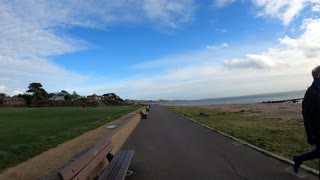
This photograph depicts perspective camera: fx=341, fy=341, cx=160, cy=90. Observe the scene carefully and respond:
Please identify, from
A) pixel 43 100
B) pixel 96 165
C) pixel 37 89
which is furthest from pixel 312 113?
pixel 37 89

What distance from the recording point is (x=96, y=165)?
6090mm

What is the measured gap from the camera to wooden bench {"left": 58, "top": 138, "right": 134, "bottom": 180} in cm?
464

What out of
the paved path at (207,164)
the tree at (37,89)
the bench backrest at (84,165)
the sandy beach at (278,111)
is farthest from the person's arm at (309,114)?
the tree at (37,89)

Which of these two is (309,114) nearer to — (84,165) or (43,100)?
(84,165)

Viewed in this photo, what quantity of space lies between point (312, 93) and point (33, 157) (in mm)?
6686

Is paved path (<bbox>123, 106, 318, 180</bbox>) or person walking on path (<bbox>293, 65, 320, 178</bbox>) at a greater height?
person walking on path (<bbox>293, 65, 320, 178</bbox>)

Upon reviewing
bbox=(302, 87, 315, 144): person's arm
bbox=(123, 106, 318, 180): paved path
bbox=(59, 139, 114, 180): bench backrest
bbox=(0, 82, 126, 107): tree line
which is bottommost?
bbox=(123, 106, 318, 180): paved path

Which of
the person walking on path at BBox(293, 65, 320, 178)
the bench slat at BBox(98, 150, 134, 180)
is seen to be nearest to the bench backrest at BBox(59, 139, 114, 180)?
the bench slat at BBox(98, 150, 134, 180)

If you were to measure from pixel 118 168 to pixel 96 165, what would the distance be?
0.62 metres

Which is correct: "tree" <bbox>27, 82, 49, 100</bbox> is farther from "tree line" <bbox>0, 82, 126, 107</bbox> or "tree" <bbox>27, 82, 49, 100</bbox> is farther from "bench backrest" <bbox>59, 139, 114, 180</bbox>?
"bench backrest" <bbox>59, 139, 114, 180</bbox>

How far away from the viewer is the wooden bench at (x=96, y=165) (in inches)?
183

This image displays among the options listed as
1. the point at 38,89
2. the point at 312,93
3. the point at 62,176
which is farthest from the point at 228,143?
the point at 38,89

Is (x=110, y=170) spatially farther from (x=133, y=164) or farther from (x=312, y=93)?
(x=312, y=93)

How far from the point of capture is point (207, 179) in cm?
646
